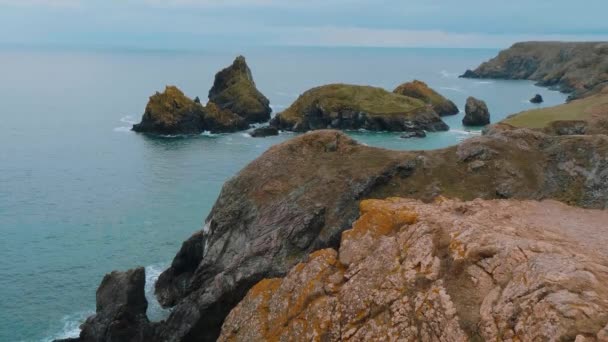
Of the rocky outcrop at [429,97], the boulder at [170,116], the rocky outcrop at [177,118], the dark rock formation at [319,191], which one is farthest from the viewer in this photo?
the rocky outcrop at [429,97]

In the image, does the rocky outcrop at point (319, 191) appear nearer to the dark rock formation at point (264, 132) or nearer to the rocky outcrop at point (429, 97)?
the dark rock formation at point (264, 132)

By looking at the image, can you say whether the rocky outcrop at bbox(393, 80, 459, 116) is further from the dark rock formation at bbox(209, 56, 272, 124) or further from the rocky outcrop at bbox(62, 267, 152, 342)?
the rocky outcrop at bbox(62, 267, 152, 342)

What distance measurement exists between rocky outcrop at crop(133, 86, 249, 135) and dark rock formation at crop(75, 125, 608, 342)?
84.6 m

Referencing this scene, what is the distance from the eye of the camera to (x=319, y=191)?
43281 mm

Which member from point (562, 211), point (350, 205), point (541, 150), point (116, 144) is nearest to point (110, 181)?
point (116, 144)

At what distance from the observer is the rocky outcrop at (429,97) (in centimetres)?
16062

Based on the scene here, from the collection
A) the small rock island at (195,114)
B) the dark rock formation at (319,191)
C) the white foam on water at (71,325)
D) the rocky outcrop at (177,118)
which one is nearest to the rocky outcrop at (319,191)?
the dark rock formation at (319,191)

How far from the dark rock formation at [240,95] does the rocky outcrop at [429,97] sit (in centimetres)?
4426

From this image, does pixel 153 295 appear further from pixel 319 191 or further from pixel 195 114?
pixel 195 114

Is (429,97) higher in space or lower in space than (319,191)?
higher

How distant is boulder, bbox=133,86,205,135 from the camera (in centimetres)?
12962

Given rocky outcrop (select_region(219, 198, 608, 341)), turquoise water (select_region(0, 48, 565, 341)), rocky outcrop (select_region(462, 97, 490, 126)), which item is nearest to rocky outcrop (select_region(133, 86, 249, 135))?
turquoise water (select_region(0, 48, 565, 341))

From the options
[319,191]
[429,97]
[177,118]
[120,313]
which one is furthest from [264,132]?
[120,313]

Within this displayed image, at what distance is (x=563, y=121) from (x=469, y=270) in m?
69.4
